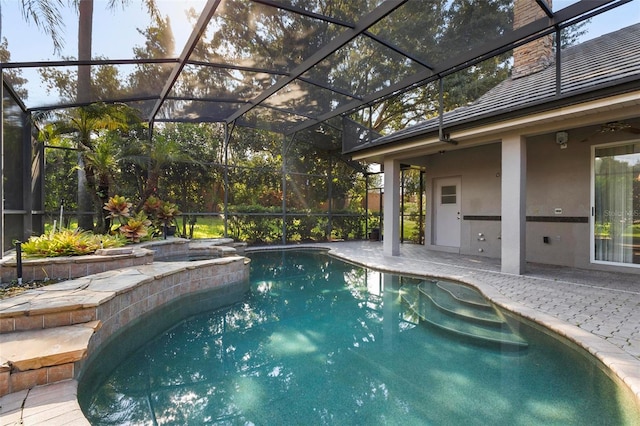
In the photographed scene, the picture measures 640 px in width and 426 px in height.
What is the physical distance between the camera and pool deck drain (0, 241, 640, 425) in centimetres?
181

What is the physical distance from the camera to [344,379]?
2582mm

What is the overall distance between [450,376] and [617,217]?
5606mm

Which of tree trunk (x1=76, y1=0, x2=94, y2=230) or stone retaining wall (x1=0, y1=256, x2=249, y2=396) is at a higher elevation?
tree trunk (x1=76, y1=0, x2=94, y2=230)

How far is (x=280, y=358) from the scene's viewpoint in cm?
296

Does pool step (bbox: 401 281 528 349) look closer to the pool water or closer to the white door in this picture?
the pool water

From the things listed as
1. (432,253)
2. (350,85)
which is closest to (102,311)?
(350,85)

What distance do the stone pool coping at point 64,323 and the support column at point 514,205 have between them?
5.74m

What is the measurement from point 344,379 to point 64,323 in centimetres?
243

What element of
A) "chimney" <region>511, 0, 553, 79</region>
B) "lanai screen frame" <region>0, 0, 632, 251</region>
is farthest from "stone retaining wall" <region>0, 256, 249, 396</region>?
"chimney" <region>511, 0, 553, 79</region>

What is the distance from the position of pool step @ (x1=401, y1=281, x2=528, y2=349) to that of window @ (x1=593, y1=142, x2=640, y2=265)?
3.21 metres

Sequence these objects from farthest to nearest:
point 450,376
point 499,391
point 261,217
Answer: point 261,217 → point 450,376 → point 499,391

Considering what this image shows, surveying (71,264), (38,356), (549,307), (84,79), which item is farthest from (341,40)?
(84,79)

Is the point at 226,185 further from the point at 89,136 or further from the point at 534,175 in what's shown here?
the point at 534,175

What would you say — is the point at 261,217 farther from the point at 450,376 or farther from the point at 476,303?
the point at 450,376
